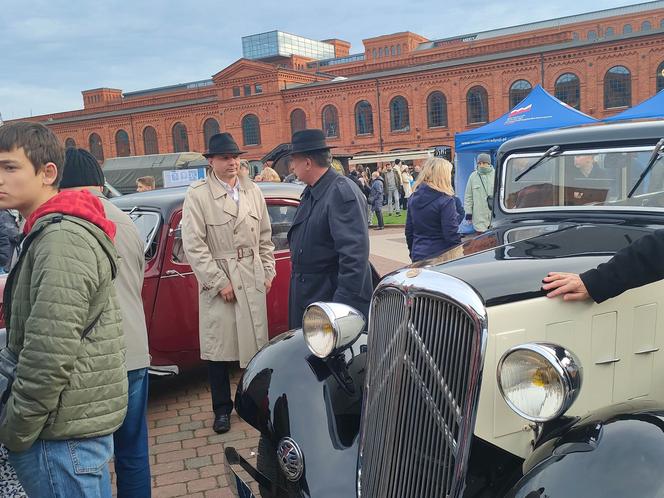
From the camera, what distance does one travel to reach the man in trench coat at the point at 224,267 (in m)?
4.04

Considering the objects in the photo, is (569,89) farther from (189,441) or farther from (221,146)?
(189,441)

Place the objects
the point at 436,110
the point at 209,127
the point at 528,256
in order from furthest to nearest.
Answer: the point at 209,127 → the point at 436,110 → the point at 528,256

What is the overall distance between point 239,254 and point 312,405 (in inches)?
69.2

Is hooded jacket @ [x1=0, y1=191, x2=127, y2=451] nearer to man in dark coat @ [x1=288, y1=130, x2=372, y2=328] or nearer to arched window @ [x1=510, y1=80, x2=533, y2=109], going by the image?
man in dark coat @ [x1=288, y1=130, x2=372, y2=328]

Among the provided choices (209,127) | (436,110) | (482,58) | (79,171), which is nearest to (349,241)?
(79,171)

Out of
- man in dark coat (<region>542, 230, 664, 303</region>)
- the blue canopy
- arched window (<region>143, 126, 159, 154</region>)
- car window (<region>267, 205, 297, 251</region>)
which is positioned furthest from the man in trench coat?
arched window (<region>143, 126, 159, 154</region>)

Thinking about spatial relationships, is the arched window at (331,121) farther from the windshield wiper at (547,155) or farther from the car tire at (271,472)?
the car tire at (271,472)

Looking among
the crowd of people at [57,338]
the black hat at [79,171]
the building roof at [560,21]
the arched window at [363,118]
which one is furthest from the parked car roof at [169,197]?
the building roof at [560,21]

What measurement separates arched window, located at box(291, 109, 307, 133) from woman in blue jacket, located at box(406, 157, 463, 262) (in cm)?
4215

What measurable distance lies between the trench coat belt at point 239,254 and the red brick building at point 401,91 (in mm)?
37439

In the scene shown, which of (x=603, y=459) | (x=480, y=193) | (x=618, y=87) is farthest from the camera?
(x=618, y=87)

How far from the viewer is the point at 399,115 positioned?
43656 millimetres

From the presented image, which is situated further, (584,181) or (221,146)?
(221,146)

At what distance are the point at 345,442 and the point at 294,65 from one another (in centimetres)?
6607
